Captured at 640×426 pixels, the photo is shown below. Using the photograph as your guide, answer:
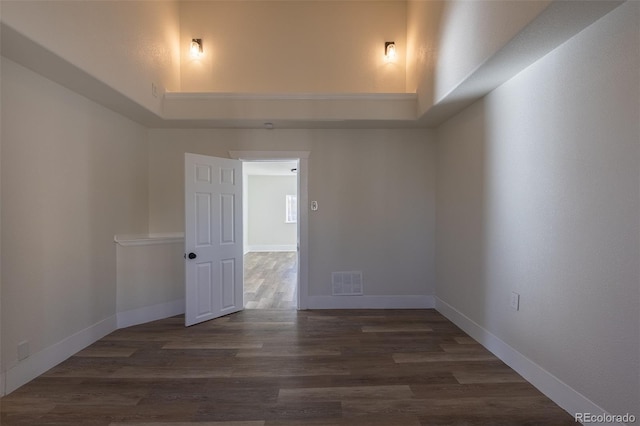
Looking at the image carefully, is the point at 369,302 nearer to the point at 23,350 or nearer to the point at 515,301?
the point at 515,301

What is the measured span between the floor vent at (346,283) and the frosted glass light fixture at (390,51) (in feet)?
9.62

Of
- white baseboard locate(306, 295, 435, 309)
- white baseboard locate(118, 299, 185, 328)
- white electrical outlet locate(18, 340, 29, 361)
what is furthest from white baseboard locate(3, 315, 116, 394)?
white baseboard locate(306, 295, 435, 309)

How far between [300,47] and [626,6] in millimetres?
3406

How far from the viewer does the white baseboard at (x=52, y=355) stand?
236cm

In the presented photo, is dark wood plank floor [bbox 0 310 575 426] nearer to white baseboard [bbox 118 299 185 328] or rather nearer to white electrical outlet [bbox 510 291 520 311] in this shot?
white baseboard [bbox 118 299 185 328]

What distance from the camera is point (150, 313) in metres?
3.80

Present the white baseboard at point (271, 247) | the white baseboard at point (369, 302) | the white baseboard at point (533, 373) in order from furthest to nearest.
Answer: the white baseboard at point (271, 247) < the white baseboard at point (369, 302) < the white baseboard at point (533, 373)


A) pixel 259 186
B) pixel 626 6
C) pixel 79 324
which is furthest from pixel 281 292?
pixel 259 186

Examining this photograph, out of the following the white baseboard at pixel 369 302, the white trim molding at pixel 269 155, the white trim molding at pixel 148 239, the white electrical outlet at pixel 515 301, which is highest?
the white trim molding at pixel 269 155

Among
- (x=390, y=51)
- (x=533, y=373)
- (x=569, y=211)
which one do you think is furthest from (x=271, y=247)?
(x=569, y=211)

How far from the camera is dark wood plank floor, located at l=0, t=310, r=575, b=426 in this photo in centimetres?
208

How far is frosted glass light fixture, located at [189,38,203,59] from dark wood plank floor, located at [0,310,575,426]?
3.51 m

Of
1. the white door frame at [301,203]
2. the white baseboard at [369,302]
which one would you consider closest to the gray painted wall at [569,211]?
the white baseboard at [369,302]

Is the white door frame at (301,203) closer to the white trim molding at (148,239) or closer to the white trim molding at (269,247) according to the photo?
the white trim molding at (148,239)
